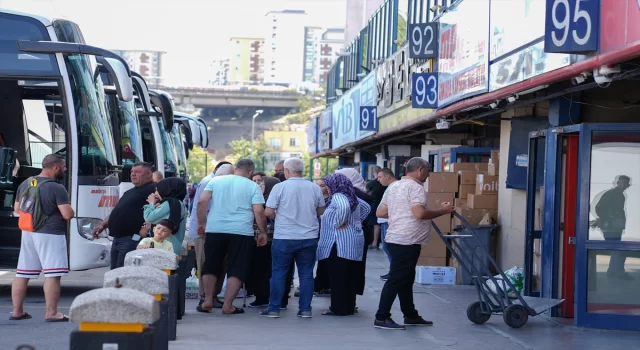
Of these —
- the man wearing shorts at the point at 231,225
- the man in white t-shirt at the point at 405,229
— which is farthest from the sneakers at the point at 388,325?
the man wearing shorts at the point at 231,225

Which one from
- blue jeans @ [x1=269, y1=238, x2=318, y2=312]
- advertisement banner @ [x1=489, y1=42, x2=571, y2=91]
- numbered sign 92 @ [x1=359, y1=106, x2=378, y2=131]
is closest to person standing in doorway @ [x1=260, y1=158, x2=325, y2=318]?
blue jeans @ [x1=269, y1=238, x2=318, y2=312]

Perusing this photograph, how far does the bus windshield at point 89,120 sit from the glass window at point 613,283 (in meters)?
5.74

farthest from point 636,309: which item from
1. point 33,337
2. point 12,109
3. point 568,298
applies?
point 12,109

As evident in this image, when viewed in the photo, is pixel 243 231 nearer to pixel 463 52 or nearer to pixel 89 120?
pixel 89 120

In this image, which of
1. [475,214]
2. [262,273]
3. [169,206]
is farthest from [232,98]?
[169,206]

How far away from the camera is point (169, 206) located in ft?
33.7

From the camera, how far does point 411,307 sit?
33.9 ft

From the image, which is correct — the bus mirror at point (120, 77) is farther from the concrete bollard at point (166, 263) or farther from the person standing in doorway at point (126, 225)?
the concrete bollard at point (166, 263)

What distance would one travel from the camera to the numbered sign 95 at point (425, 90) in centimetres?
1605

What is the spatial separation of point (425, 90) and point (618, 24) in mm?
8195

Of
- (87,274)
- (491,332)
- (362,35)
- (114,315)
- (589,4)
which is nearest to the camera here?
(114,315)

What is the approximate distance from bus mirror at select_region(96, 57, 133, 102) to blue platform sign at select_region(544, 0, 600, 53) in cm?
471

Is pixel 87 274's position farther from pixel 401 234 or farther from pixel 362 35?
pixel 362 35

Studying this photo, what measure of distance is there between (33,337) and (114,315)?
471 cm
